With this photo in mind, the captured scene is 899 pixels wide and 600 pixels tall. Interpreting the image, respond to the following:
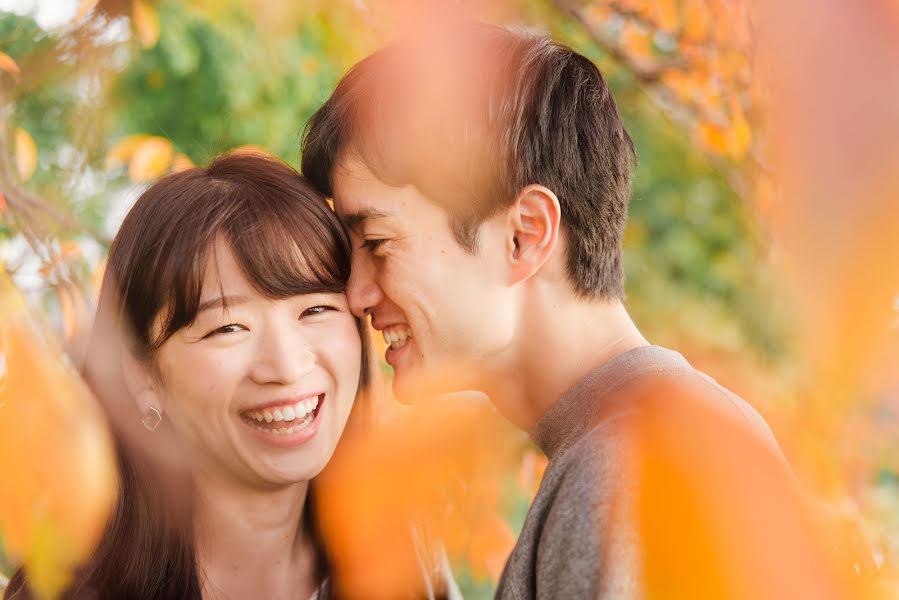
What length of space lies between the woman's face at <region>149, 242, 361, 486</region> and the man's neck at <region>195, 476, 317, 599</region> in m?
0.09

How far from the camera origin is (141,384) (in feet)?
5.91

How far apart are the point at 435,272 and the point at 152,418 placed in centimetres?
65

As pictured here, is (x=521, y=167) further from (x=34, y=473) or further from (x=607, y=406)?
(x=34, y=473)

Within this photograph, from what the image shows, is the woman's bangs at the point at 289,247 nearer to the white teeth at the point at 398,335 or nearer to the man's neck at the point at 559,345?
the white teeth at the point at 398,335

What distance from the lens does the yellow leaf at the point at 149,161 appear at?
8.02ft

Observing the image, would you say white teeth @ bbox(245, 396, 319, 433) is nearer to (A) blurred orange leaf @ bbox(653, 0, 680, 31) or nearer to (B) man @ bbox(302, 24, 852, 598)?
(B) man @ bbox(302, 24, 852, 598)

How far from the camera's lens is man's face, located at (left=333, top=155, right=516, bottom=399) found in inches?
65.1

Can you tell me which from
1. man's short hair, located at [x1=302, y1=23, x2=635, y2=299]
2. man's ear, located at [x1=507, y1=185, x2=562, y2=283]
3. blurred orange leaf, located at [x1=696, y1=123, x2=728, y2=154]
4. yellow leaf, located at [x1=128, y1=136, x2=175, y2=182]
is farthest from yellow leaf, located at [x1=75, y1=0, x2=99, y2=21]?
blurred orange leaf, located at [x1=696, y1=123, x2=728, y2=154]

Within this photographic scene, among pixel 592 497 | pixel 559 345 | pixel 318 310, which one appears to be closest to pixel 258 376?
pixel 318 310

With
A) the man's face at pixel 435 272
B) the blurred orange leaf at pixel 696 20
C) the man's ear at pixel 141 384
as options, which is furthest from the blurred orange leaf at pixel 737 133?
the man's ear at pixel 141 384

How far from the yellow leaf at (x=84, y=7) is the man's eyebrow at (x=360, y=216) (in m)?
1.15

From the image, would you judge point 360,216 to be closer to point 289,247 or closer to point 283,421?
point 289,247

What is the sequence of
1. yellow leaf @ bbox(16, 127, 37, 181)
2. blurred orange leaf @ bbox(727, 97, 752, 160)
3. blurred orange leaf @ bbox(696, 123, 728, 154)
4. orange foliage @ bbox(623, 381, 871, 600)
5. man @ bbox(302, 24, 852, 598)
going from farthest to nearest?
blurred orange leaf @ bbox(696, 123, 728, 154) → blurred orange leaf @ bbox(727, 97, 752, 160) → yellow leaf @ bbox(16, 127, 37, 181) → man @ bbox(302, 24, 852, 598) → orange foliage @ bbox(623, 381, 871, 600)

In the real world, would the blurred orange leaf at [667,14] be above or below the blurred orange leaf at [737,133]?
above
